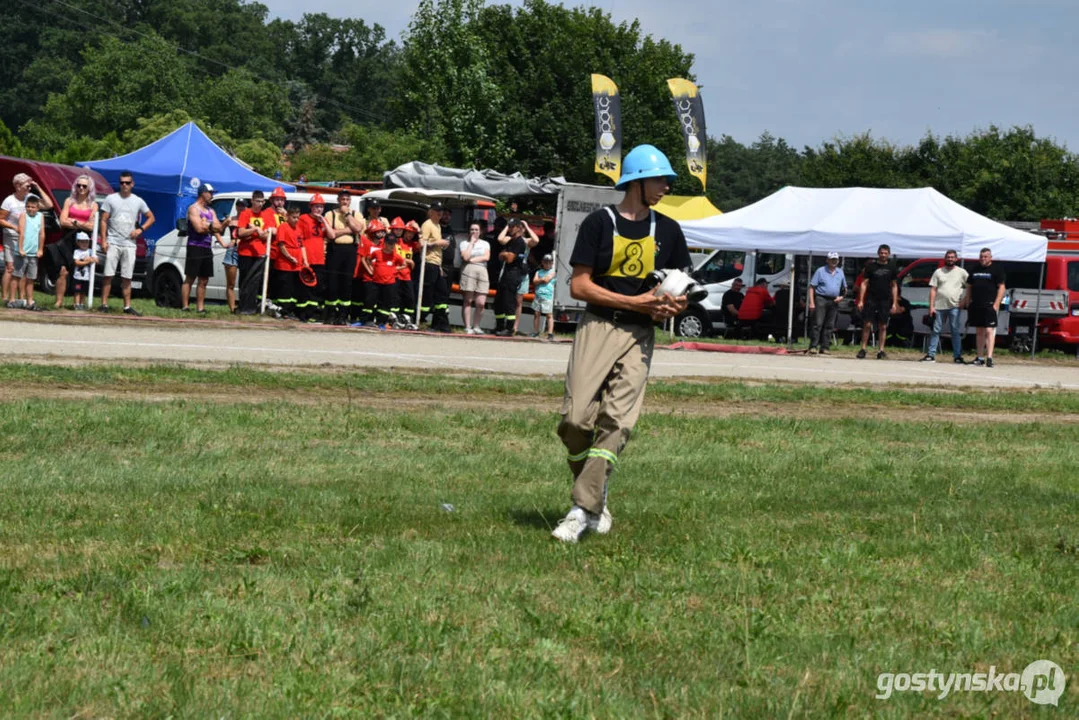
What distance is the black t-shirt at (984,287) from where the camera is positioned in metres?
25.0

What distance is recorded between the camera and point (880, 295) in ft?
83.6

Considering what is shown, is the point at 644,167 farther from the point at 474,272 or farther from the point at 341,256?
the point at 474,272

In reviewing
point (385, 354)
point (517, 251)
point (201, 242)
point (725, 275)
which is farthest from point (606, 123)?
point (385, 354)

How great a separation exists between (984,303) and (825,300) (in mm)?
2741

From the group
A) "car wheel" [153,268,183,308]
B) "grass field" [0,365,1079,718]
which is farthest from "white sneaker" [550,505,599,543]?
"car wheel" [153,268,183,308]

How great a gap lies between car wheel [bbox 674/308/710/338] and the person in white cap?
15.7 feet

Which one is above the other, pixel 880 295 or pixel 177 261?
pixel 880 295

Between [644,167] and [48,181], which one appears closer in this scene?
[644,167]

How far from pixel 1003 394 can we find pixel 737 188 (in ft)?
493

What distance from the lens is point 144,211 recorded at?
69.0 ft

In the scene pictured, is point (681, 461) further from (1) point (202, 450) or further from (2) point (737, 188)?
(2) point (737, 188)

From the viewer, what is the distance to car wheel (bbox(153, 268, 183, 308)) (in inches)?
998

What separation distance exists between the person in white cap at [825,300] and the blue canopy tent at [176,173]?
505 inches

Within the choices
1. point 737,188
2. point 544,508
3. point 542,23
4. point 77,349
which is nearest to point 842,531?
point 544,508
